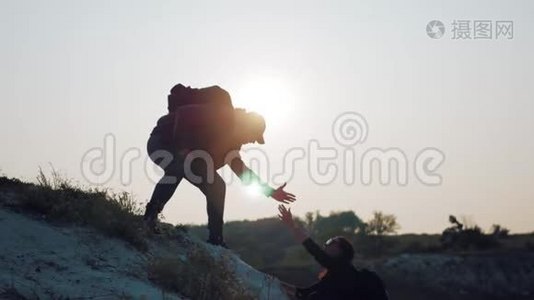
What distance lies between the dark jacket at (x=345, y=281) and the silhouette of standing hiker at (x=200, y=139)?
1922 mm

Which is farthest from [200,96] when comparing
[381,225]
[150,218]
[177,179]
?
[381,225]

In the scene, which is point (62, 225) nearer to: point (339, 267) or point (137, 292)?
point (137, 292)

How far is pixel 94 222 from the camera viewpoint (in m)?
8.61

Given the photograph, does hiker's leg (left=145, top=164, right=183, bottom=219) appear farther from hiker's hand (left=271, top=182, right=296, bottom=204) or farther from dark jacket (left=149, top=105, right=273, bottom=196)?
hiker's hand (left=271, top=182, right=296, bottom=204)

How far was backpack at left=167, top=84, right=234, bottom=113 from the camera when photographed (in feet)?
29.1

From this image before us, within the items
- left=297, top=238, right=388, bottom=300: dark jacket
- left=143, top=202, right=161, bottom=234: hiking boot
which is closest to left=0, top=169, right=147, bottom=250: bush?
left=143, top=202, right=161, bottom=234: hiking boot

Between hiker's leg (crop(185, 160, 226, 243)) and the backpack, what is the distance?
0.68 metres

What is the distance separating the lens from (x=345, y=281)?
22.6ft

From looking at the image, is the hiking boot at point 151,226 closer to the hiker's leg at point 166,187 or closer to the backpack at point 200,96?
the hiker's leg at point 166,187

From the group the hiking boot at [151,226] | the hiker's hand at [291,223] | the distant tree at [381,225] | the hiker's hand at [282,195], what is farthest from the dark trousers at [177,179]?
the distant tree at [381,225]

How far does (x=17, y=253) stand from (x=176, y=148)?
2275 millimetres

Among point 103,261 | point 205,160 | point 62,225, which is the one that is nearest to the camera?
point 103,261

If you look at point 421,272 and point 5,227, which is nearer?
point 5,227

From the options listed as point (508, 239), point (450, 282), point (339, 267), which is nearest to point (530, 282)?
point (450, 282)
